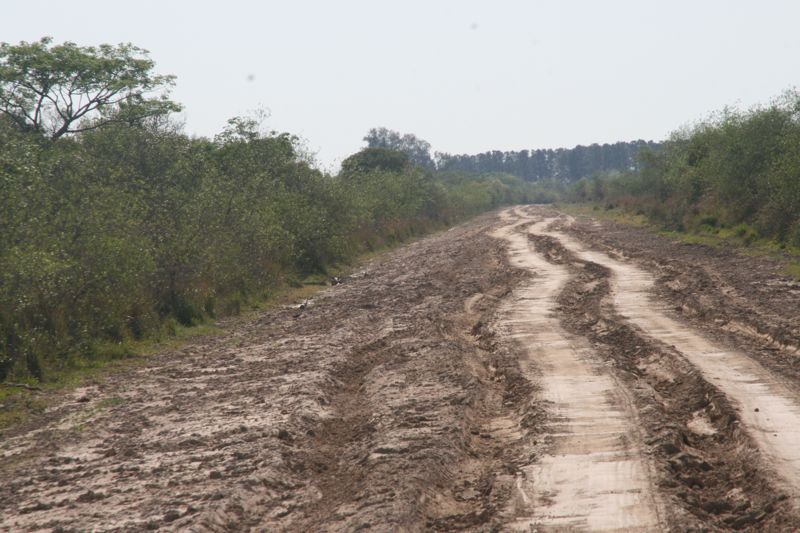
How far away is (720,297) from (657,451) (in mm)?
10060

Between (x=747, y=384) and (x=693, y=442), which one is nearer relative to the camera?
(x=693, y=442)

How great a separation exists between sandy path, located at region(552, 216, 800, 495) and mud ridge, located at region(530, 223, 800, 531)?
0.15 m

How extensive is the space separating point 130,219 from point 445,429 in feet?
33.2

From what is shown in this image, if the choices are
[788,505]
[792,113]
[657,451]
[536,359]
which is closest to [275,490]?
[657,451]

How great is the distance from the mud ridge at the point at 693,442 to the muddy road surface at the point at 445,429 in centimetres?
2

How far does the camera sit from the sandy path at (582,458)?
225 inches

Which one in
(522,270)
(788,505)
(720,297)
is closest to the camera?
(788,505)

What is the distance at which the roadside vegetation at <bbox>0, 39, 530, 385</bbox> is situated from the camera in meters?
12.3

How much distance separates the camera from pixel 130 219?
15797 mm

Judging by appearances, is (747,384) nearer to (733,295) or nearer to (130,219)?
(733,295)

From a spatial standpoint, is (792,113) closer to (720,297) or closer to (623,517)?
(720,297)

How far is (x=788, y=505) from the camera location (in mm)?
5637

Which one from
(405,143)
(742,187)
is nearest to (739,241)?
(742,187)

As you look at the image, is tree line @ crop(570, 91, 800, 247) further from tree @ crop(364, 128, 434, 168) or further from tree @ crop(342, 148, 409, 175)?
tree @ crop(364, 128, 434, 168)
